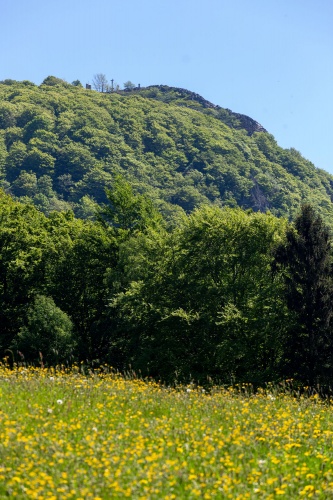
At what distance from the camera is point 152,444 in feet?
29.5

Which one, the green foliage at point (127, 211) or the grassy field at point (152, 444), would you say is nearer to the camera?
the grassy field at point (152, 444)

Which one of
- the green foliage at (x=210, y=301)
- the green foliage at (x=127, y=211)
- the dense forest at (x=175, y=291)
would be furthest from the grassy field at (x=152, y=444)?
the green foliage at (x=127, y=211)

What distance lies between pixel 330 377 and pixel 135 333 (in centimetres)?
1174

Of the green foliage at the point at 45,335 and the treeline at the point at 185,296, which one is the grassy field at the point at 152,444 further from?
the green foliage at the point at 45,335

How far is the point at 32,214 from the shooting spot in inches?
1929

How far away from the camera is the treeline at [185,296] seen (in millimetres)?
29359

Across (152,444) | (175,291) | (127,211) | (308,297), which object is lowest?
(152,444)

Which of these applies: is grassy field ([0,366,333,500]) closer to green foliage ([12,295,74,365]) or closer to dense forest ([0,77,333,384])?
dense forest ([0,77,333,384])

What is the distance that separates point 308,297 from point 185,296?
6.99 metres

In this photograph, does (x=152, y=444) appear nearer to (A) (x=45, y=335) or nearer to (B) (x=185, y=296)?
(B) (x=185, y=296)

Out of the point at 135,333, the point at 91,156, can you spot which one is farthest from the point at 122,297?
the point at 91,156

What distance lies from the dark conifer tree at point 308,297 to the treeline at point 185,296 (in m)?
0.05

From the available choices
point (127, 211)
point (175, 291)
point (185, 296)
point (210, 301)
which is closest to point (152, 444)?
point (210, 301)

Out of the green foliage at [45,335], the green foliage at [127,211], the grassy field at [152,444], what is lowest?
the green foliage at [45,335]
